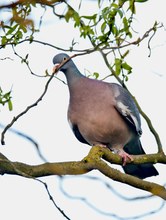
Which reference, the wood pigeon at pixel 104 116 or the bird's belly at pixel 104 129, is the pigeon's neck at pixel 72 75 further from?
the bird's belly at pixel 104 129

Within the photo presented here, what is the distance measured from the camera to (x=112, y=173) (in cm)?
404

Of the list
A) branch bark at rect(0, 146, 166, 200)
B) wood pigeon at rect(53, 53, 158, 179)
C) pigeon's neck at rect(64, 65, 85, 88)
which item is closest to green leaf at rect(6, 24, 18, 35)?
branch bark at rect(0, 146, 166, 200)

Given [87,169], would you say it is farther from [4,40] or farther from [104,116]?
[104,116]

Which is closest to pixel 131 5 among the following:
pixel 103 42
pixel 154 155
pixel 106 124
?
pixel 103 42

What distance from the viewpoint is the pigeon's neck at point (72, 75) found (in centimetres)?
588

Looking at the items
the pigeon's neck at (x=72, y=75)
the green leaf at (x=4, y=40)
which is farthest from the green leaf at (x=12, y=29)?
the pigeon's neck at (x=72, y=75)

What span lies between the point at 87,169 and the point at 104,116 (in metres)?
1.61

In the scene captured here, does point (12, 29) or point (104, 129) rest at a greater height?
point (12, 29)

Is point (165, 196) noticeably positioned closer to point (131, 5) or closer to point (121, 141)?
point (131, 5)

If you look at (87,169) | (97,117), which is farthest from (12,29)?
(97,117)

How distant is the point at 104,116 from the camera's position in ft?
18.2

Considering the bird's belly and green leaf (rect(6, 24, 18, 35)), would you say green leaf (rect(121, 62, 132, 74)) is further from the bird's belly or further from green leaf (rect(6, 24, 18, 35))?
the bird's belly

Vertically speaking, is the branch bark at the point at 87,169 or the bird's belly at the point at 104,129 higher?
the bird's belly at the point at 104,129

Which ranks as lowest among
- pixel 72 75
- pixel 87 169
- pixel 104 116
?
pixel 87 169
